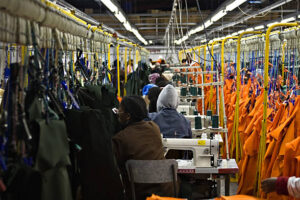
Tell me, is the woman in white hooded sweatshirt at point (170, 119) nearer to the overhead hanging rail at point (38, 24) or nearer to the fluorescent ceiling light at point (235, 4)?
the overhead hanging rail at point (38, 24)

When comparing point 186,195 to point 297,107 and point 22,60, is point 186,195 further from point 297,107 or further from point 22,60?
point 22,60

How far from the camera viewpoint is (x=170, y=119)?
444 cm

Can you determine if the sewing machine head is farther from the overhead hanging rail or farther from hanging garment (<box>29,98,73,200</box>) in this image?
hanging garment (<box>29,98,73,200</box>)

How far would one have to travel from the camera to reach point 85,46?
314 cm

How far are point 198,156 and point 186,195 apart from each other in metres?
0.35

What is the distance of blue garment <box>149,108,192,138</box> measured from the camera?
172 inches

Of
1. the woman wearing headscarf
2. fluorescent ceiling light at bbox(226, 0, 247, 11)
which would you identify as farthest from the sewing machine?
fluorescent ceiling light at bbox(226, 0, 247, 11)

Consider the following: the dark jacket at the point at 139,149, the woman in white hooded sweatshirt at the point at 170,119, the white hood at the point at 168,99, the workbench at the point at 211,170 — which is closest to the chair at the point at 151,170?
the dark jacket at the point at 139,149

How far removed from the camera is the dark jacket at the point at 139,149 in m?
3.30

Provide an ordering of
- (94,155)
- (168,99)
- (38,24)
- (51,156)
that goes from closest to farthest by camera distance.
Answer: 1. (51,156)
2. (38,24)
3. (94,155)
4. (168,99)

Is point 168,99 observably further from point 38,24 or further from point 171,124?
point 38,24

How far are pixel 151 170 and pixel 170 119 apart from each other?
131 centimetres

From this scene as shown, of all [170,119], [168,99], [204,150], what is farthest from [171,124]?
[204,150]

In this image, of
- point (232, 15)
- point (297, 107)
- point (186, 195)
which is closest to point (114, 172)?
point (186, 195)
